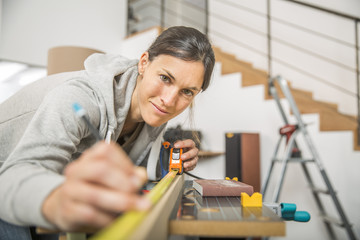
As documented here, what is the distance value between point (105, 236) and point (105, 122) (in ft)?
1.68

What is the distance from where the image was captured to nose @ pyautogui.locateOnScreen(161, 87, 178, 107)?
0.80 meters

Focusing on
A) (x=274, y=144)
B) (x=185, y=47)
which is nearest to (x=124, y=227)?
(x=185, y=47)

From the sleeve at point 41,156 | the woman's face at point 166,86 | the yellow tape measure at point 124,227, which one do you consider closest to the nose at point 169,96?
the woman's face at point 166,86

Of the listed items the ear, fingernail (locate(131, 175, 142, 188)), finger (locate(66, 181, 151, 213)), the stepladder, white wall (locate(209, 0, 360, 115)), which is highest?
white wall (locate(209, 0, 360, 115))

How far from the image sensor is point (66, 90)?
0.60 meters

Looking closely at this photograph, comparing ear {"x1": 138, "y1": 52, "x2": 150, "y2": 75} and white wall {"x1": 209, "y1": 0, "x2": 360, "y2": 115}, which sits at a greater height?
white wall {"x1": 209, "y1": 0, "x2": 360, "y2": 115}

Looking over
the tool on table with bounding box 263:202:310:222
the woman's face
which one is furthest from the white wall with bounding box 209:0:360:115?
the tool on table with bounding box 263:202:310:222

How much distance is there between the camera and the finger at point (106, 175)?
0.27 metres

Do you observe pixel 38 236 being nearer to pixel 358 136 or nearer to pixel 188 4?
pixel 358 136

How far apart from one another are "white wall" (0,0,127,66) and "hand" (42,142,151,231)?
8.06ft

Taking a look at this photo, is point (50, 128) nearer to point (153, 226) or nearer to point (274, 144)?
point (153, 226)

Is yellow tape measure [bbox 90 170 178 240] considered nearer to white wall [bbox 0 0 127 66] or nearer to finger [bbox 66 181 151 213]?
finger [bbox 66 181 151 213]

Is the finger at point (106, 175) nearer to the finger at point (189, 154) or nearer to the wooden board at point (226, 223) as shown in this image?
the wooden board at point (226, 223)

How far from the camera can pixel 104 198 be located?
26cm
